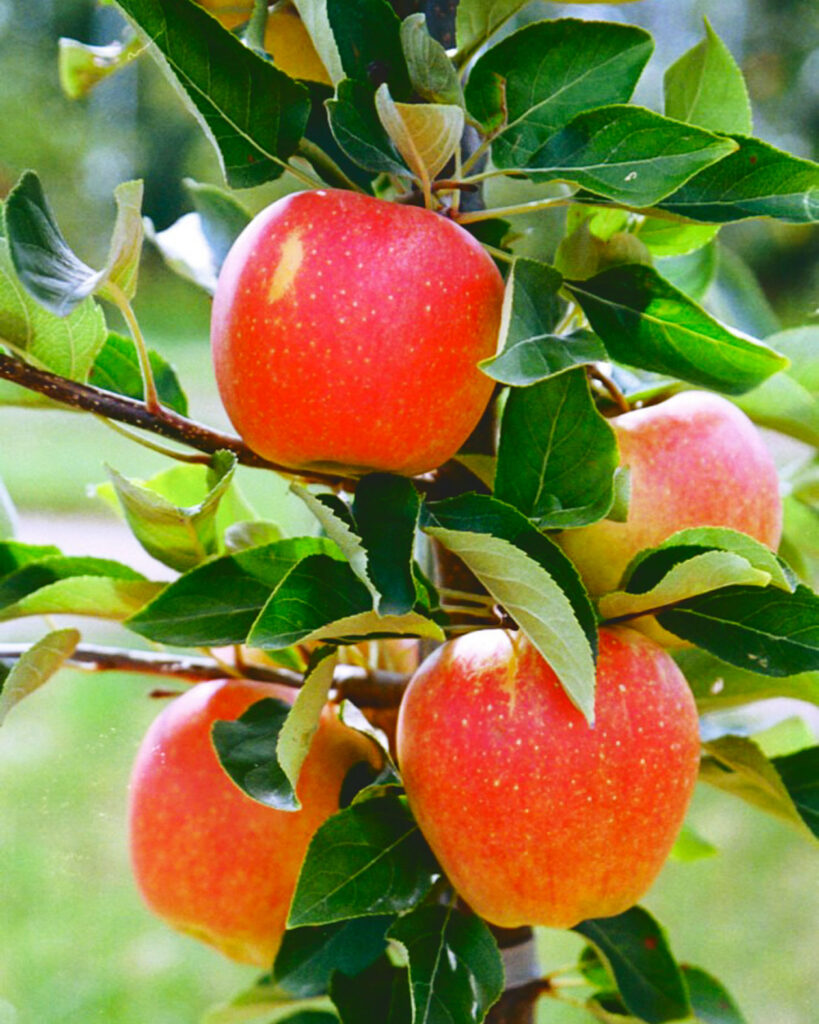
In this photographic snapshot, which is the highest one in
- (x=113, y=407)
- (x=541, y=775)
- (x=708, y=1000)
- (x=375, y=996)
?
(x=113, y=407)

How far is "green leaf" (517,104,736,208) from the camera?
1.22ft

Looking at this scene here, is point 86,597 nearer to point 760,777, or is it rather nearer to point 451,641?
point 451,641

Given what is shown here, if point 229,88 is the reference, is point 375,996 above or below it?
below

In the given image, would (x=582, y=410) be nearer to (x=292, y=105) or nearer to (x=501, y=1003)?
(x=292, y=105)

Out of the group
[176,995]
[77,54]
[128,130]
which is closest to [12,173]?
[128,130]

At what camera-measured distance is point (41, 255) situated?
1.17 feet

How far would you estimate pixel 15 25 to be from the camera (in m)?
5.16

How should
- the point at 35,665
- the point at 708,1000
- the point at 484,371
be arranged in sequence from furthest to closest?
the point at 708,1000, the point at 35,665, the point at 484,371

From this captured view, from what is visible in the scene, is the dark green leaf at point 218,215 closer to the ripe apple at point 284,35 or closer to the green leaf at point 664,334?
the ripe apple at point 284,35

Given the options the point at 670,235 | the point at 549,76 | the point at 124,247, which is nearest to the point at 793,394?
the point at 670,235

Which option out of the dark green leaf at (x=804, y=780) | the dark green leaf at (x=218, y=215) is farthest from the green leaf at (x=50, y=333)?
the dark green leaf at (x=804, y=780)

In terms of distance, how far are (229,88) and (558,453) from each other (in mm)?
158

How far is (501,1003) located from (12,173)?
5270 mm

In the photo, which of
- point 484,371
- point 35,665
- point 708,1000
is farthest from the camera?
point 708,1000
